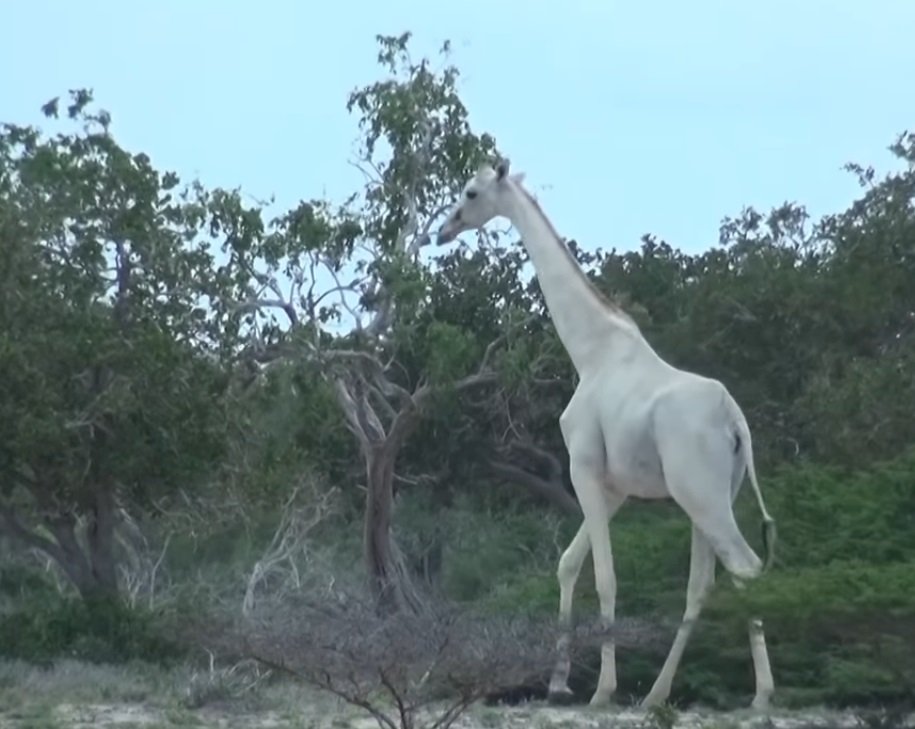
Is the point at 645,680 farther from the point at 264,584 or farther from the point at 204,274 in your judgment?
the point at 264,584

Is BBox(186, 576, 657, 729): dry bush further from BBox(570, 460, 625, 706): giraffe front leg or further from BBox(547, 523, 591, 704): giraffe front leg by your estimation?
BBox(547, 523, 591, 704): giraffe front leg

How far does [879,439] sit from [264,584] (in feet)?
24.1

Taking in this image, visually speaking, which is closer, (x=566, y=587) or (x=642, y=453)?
(x=642, y=453)

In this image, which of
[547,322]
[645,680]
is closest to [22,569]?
[547,322]

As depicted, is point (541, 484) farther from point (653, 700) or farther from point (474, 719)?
point (474, 719)

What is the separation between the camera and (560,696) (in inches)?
608

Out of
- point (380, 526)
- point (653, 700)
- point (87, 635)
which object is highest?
point (380, 526)

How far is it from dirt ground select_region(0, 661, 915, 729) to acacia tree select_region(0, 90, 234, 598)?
2.51 m

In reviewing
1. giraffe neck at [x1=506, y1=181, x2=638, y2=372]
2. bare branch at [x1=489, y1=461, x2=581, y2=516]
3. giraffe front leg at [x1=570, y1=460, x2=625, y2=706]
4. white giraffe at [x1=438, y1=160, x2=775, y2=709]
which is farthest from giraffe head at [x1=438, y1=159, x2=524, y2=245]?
bare branch at [x1=489, y1=461, x2=581, y2=516]

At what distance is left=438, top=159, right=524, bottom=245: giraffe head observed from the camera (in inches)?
649

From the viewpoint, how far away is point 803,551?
628 inches

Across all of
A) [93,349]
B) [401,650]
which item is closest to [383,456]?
[93,349]

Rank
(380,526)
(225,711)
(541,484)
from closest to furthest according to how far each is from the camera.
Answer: (225,711), (380,526), (541,484)

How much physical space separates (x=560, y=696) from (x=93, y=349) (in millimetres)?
7311
